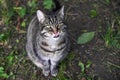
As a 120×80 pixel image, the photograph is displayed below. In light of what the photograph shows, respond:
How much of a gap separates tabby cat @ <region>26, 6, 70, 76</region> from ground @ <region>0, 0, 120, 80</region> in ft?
0.50

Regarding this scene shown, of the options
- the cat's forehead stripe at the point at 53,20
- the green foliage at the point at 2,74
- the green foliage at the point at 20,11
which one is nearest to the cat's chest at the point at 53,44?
the cat's forehead stripe at the point at 53,20

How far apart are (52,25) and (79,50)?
86 centimetres

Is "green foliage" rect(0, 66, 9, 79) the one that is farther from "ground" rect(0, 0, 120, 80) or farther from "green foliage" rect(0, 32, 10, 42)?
"green foliage" rect(0, 32, 10, 42)

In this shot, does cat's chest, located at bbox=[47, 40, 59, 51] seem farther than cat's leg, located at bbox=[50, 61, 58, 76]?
No

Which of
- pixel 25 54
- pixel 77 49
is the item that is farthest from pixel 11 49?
pixel 77 49

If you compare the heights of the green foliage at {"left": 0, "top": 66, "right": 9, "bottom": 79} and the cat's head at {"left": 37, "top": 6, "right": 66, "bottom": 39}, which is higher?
the cat's head at {"left": 37, "top": 6, "right": 66, "bottom": 39}

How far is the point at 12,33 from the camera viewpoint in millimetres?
3994

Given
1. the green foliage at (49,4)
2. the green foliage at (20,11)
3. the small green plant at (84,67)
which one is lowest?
the small green plant at (84,67)

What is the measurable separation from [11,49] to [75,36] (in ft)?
2.66

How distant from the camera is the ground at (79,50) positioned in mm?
3660

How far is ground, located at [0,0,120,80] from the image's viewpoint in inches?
144

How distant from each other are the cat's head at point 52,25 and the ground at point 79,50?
2.18ft

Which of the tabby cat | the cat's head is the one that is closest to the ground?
the tabby cat

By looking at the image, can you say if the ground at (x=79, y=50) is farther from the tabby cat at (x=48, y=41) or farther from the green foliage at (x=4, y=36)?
the tabby cat at (x=48, y=41)
